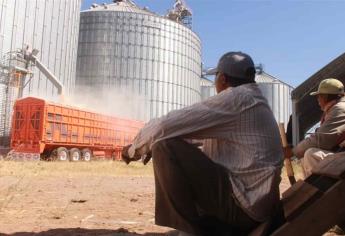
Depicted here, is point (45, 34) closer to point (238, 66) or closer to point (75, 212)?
point (75, 212)

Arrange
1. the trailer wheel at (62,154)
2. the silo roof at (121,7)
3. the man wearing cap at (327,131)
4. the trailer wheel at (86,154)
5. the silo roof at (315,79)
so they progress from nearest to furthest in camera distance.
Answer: the man wearing cap at (327,131) < the silo roof at (315,79) < the trailer wheel at (62,154) < the trailer wheel at (86,154) < the silo roof at (121,7)

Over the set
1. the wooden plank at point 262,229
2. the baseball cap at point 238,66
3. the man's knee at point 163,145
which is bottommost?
the wooden plank at point 262,229

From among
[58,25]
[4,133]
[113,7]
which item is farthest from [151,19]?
[4,133]

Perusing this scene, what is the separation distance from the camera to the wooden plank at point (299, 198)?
1902 millimetres

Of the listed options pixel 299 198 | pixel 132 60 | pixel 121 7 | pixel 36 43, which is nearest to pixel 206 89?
pixel 132 60

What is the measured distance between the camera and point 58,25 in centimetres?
2959

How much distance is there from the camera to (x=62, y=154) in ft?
71.9

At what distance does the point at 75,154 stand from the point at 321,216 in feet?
71.7

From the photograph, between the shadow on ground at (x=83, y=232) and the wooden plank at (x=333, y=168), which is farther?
the shadow on ground at (x=83, y=232)

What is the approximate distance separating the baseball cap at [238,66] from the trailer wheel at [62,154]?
2032 centimetres

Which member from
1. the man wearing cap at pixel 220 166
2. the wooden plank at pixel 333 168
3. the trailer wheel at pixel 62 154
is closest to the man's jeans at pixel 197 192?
the man wearing cap at pixel 220 166

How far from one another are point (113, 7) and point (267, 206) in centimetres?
3965

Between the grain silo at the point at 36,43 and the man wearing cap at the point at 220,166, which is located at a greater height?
the grain silo at the point at 36,43

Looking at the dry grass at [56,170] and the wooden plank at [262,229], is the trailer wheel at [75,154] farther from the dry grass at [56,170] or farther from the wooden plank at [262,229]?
the wooden plank at [262,229]
